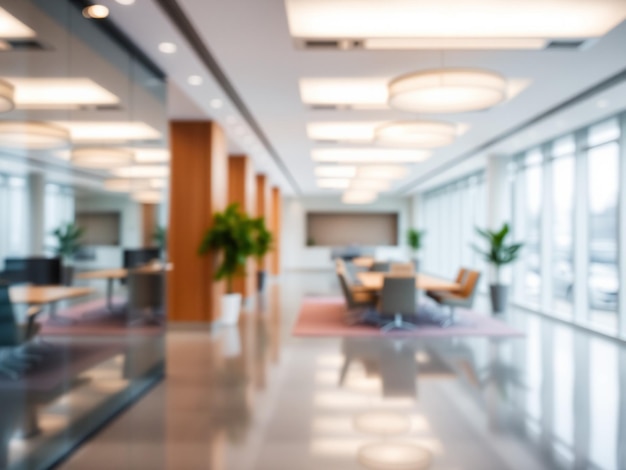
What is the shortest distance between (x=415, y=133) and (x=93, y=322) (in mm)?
4421

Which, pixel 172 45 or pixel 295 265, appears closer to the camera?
pixel 172 45

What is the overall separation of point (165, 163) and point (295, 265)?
59.6 feet

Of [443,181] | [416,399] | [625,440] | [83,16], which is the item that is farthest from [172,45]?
[443,181]

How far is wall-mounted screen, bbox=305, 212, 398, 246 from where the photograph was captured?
24.6m

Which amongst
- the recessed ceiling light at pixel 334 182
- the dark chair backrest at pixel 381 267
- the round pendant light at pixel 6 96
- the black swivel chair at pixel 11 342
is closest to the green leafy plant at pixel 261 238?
the dark chair backrest at pixel 381 267

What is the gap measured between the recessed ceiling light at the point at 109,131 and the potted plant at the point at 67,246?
0.63 metres

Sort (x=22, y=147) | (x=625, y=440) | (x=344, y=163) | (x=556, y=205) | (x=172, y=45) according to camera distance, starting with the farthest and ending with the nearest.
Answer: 1. (x=344, y=163)
2. (x=556, y=205)
3. (x=172, y=45)
4. (x=625, y=440)
5. (x=22, y=147)

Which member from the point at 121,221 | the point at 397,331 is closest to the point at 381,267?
the point at 397,331

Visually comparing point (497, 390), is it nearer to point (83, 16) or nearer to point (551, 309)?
point (83, 16)

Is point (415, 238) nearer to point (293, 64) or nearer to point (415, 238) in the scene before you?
point (415, 238)

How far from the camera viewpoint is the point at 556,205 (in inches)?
428

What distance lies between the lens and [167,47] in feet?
17.7

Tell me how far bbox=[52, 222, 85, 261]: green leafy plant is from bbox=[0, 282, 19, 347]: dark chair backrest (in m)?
0.53

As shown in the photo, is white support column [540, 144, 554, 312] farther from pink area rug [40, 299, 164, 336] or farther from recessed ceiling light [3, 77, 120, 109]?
recessed ceiling light [3, 77, 120, 109]
